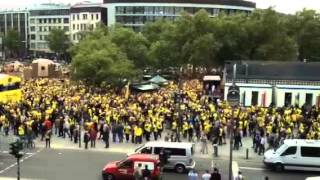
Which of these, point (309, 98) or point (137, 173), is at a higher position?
point (309, 98)

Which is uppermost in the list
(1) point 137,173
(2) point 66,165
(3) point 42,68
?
(3) point 42,68

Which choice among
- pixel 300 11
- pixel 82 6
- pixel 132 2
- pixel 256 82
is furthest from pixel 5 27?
pixel 256 82

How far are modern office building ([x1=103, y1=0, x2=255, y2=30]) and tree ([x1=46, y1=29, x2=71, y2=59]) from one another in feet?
41.0

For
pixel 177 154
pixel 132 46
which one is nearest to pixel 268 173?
pixel 177 154

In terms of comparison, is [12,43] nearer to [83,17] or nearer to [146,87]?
[83,17]

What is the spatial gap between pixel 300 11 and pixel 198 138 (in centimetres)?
5189

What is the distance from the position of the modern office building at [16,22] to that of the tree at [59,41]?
29592mm

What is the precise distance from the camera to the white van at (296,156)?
2783 cm

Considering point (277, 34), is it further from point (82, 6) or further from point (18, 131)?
point (82, 6)

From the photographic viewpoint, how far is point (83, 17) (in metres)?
152

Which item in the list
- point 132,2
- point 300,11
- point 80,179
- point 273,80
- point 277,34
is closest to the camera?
point 80,179

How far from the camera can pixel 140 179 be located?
79.7 feet

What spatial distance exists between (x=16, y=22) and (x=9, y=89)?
14461 centimetres

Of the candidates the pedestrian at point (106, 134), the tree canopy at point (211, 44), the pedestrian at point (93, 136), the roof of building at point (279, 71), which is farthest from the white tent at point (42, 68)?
the pedestrian at point (106, 134)
